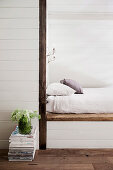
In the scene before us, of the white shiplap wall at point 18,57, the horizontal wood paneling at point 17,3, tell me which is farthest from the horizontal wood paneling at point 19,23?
the horizontal wood paneling at point 17,3

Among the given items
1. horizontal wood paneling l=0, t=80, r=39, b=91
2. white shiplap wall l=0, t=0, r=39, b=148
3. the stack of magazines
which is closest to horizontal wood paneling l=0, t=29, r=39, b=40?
white shiplap wall l=0, t=0, r=39, b=148

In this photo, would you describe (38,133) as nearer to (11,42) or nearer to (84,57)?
(11,42)

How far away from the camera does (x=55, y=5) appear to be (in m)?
3.97

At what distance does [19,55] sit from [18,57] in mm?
28

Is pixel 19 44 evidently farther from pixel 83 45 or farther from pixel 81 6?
pixel 83 45

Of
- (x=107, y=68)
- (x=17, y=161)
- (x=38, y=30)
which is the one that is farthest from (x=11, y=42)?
(x=107, y=68)

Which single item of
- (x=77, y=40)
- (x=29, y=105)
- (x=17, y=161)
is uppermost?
(x=77, y=40)

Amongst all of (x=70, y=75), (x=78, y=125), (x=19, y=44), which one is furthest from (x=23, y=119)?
(x=70, y=75)

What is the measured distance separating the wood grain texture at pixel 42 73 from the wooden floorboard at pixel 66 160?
8.7 inches

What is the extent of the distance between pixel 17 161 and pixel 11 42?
4.64ft

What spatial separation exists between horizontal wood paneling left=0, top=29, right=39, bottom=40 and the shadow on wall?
6.16ft

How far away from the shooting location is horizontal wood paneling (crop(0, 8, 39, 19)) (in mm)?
2785

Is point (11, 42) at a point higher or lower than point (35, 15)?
lower

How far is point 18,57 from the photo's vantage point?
284cm
